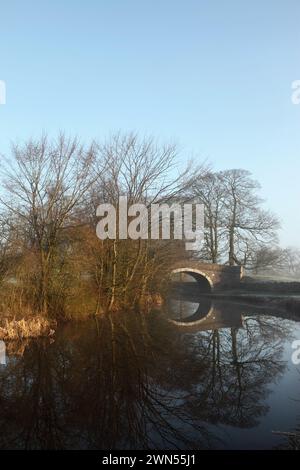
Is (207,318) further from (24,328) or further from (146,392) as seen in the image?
(146,392)

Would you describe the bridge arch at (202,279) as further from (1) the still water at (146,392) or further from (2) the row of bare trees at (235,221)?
(1) the still water at (146,392)

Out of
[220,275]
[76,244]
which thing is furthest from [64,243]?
[220,275]

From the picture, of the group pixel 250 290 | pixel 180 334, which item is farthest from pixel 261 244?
pixel 180 334

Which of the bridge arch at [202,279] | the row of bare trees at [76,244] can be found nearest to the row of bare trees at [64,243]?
the row of bare trees at [76,244]

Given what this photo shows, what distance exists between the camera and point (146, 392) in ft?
28.3

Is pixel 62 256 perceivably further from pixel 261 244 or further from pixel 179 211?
pixel 261 244

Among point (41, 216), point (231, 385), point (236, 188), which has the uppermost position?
point (236, 188)

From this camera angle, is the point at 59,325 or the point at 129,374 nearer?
the point at 129,374

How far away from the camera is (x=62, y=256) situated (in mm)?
17500

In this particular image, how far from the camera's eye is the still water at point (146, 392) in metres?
6.37

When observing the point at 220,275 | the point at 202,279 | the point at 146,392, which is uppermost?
the point at 220,275

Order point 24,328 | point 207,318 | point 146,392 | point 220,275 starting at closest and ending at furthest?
point 146,392
point 24,328
point 207,318
point 220,275

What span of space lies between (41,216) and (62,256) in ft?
6.45
